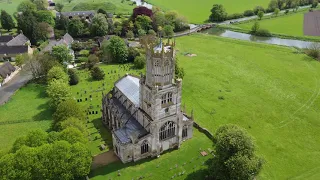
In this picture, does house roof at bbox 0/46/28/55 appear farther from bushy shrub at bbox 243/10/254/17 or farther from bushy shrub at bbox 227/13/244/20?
bushy shrub at bbox 243/10/254/17

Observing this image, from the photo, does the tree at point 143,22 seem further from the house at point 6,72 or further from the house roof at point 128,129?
the house roof at point 128,129

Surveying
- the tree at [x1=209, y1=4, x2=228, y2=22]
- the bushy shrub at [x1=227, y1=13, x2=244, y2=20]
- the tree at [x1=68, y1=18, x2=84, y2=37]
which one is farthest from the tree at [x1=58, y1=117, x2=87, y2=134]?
the bushy shrub at [x1=227, y1=13, x2=244, y2=20]

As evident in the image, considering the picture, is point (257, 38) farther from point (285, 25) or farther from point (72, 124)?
point (72, 124)

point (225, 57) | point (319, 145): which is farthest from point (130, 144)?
point (225, 57)

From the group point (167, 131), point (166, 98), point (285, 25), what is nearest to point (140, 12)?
point (285, 25)

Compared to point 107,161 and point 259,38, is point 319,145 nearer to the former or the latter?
point 107,161
